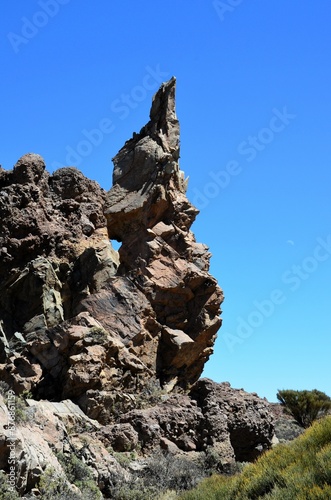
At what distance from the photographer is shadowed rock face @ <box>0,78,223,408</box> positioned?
1969cm

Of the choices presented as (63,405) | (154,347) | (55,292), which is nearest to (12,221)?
(55,292)

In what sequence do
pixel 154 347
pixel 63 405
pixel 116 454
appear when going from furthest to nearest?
pixel 154 347 → pixel 63 405 → pixel 116 454

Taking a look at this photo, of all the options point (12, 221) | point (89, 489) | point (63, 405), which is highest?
point (12, 221)

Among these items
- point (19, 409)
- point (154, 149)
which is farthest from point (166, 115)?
point (19, 409)

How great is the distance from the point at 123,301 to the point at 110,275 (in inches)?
70.1

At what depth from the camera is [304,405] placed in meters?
32.0

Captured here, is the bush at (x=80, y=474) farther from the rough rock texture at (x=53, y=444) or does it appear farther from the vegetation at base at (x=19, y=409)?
the vegetation at base at (x=19, y=409)

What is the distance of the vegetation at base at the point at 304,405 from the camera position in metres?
31.7

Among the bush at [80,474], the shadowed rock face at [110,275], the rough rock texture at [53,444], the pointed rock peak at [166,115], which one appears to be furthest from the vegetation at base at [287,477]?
the pointed rock peak at [166,115]

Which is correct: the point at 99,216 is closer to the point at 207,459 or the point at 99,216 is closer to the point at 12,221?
the point at 12,221

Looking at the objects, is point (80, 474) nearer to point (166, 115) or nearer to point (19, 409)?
point (19, 409)

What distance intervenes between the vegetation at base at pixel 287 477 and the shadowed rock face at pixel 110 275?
237 inches

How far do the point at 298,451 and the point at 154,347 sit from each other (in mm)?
9388

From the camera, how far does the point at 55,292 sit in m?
22.9
